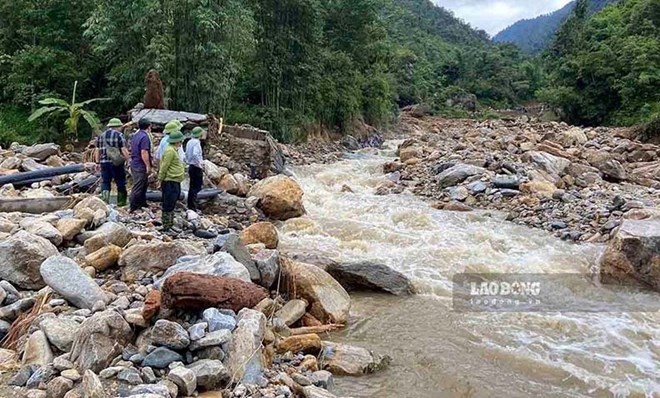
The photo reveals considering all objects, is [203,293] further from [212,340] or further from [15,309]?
[15,309]

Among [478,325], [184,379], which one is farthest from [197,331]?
[478,325]

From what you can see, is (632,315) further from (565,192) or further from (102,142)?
(102,142)

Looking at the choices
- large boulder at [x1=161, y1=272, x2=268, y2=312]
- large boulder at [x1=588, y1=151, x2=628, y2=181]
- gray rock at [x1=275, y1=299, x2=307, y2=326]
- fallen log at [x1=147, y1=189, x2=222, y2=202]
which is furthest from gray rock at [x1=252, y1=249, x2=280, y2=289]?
large boulder at [x1=588, y1=151, x2=628, y2=181]

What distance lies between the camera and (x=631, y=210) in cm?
977

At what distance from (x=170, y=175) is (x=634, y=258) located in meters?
6.65

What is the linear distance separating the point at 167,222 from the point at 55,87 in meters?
12.3

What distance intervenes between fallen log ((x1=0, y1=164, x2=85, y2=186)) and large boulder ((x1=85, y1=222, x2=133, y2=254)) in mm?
3639

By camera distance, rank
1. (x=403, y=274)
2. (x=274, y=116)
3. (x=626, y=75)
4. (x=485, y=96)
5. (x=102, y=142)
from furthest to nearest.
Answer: (x=485, y=96)
(x=626, y=75)
(x=274, y=116)
(x=102, y=142)
(x=403, y=274)

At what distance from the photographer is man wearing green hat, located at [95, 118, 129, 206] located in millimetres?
8398

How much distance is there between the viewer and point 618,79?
102 ft

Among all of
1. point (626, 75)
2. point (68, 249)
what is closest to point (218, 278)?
point (68, 249)

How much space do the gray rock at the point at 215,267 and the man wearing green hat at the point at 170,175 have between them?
2.14m

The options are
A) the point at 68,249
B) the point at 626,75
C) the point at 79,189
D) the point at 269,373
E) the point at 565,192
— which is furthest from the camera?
the point at 626,75

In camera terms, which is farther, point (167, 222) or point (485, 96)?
point (485, 96)
